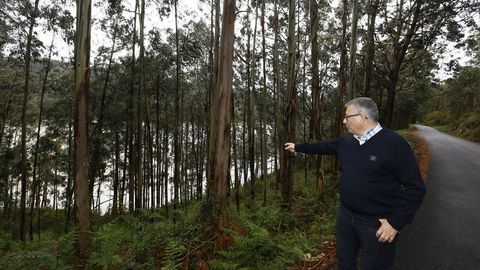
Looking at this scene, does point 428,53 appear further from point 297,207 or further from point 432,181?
point 297,207

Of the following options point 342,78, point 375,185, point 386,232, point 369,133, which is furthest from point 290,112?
point 342,78

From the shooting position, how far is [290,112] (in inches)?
256

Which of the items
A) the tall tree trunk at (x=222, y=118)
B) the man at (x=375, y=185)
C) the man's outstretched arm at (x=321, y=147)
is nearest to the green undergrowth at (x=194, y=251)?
the tall tree trunk at (x=222, y=118)

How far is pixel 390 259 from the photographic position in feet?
8.41

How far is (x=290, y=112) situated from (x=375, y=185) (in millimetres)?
4104

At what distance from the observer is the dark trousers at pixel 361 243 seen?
2.53 metres

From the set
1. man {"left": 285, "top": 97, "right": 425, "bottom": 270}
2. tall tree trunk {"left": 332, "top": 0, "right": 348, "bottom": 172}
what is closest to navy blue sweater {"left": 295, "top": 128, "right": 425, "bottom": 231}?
man {"left": 285, "top": 97, "right": 425, "bottom": 270}

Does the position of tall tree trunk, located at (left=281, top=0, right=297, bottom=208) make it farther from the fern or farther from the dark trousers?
the dark trousers

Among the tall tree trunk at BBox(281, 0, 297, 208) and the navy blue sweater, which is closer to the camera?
the navy blue sweater

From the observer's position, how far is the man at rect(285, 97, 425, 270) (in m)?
2.31

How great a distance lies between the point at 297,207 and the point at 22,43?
1648cm

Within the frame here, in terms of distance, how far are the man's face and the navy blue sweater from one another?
120 millimetres

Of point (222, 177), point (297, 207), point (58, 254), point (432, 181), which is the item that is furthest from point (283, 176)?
point (432, 181)

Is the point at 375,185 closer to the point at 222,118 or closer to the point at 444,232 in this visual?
the point at 222,118
